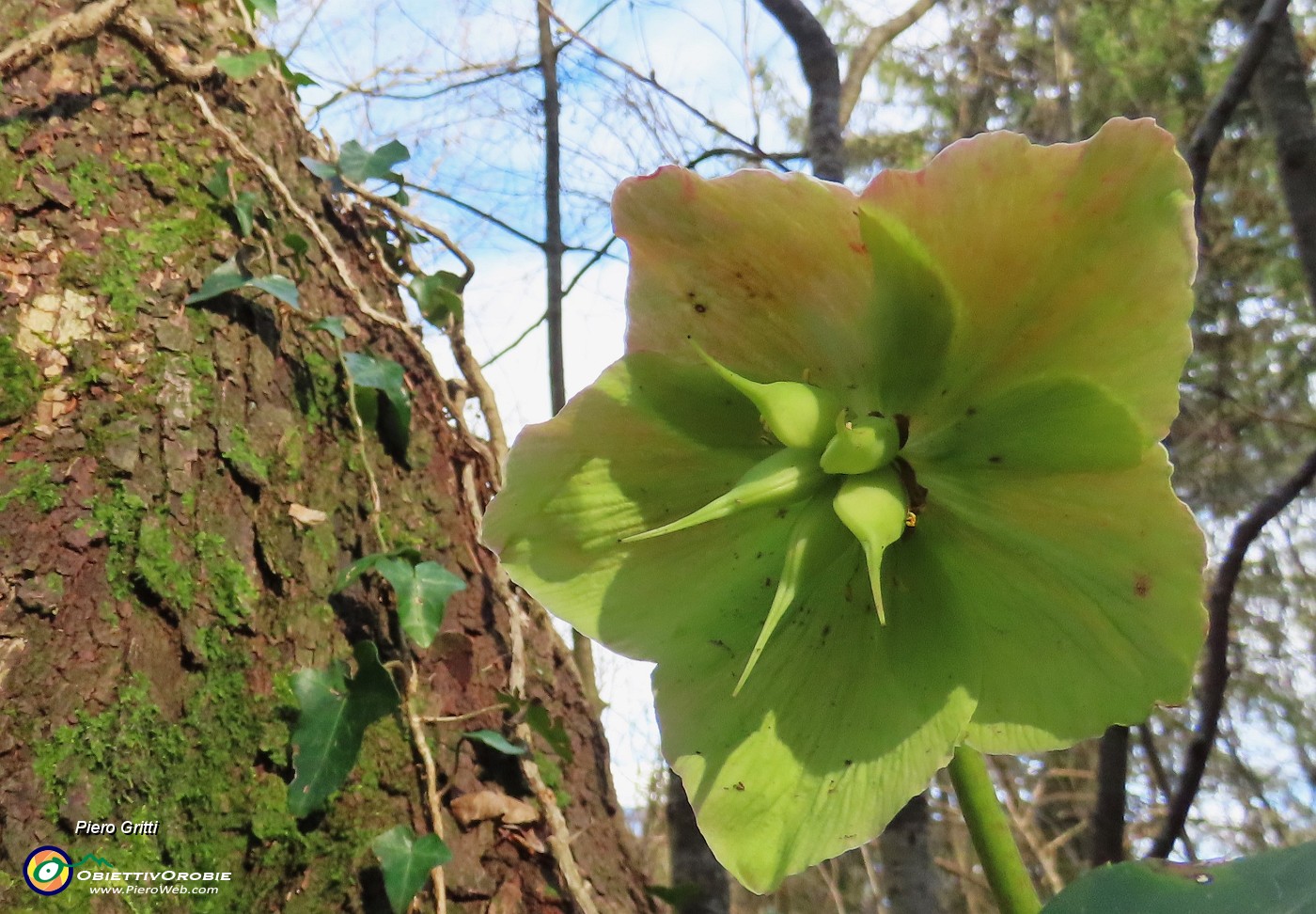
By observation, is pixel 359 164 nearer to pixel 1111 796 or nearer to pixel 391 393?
pixel 391 393

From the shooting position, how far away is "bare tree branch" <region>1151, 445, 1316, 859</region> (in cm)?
72

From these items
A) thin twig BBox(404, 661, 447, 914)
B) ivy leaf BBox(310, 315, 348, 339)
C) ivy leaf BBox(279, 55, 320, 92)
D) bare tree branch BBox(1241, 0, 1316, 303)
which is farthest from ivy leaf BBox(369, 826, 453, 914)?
bare tree branch BBox(1241, 0, 1316, 303)

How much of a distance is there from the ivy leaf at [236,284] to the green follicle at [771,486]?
572mm

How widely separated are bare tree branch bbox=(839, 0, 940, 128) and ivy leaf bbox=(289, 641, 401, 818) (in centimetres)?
90

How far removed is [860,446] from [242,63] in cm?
91

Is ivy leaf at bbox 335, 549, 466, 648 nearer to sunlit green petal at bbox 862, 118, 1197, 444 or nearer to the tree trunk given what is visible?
the tree trunk

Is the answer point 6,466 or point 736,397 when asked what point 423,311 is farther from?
point 736,397

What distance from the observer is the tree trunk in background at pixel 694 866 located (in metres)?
1.15

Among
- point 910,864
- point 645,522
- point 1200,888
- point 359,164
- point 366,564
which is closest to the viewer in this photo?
point 1200,888

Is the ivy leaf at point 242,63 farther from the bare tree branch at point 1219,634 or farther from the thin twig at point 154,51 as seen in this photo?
the bare tree branch at point 1219,634

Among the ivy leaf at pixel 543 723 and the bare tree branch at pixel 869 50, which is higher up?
the bare tree branch at pixel 869 50

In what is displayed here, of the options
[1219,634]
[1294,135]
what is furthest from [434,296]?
[1294,135]

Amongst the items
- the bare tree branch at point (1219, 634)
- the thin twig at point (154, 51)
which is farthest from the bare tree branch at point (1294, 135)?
the thin twig at point (154, 51)

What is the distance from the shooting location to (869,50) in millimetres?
1216
